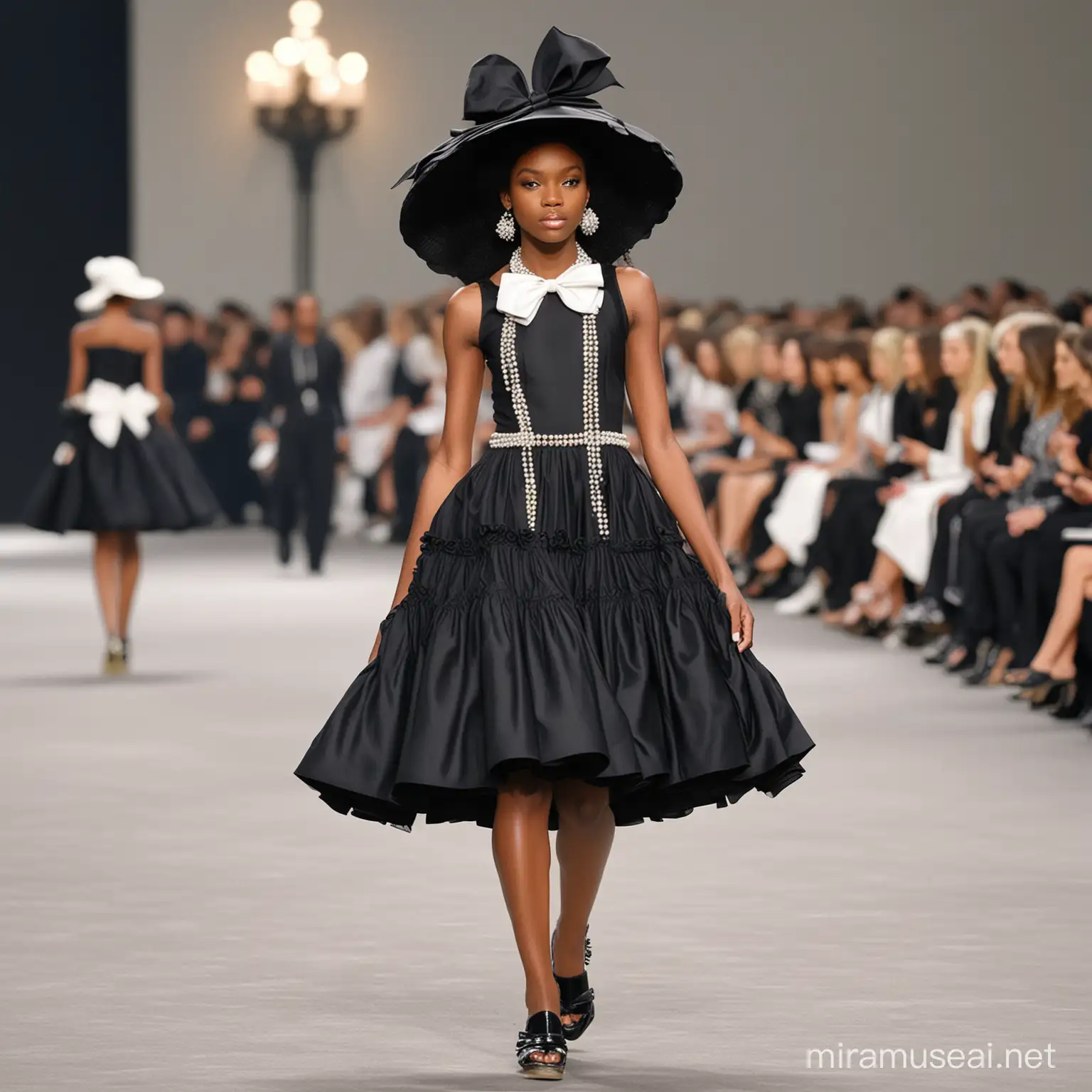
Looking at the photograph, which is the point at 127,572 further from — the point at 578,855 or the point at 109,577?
the point at 578,855

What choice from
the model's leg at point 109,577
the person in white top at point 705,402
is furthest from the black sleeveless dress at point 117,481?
the person in white top at point 705,402

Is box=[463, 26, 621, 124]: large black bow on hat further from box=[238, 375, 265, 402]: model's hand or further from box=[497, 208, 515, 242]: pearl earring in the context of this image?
box=[238, 375, 265, 402]: model's hand

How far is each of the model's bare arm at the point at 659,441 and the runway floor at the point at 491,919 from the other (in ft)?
2.05

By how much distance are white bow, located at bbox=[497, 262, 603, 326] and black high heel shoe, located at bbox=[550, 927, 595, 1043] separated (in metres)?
0.84

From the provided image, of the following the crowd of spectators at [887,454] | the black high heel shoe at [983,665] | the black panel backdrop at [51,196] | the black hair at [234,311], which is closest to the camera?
the crowd of spectators at [887,454]

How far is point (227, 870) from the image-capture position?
4.97m

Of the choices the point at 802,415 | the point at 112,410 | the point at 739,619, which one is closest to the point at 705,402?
the point at 802,415

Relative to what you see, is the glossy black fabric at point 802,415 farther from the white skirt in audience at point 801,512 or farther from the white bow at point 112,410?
the white bow at point 112,410

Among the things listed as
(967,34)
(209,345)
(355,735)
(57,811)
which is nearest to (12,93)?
(209,345)

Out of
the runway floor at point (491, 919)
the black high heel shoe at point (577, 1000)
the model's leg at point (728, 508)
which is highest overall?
the model's leg at point (728, 508)

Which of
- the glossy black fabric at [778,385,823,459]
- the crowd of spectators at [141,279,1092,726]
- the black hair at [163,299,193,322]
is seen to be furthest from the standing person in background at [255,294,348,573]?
the black hair at [163,299,193,322]

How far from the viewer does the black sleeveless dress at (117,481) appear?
27.1ft

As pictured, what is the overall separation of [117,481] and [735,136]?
9.79 metres

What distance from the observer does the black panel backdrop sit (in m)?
16.4
